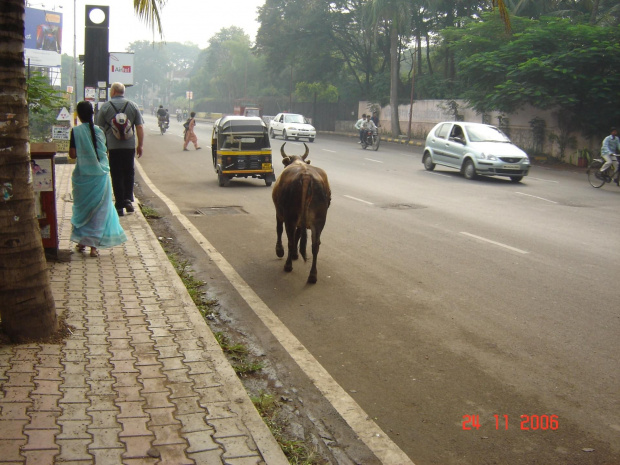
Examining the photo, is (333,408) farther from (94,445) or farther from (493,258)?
(493,258)

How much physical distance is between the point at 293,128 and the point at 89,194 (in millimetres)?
30437

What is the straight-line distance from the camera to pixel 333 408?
4223mm

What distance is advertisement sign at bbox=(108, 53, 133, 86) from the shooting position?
22031mm

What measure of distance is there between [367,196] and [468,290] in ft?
25.4

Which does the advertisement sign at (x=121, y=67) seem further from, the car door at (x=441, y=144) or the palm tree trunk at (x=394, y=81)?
the palm tree trunk at (x=394, y=81)

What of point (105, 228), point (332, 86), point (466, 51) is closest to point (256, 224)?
point (105, 228)

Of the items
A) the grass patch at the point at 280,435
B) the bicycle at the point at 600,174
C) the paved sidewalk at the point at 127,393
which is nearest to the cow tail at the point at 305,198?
the paved sidewalk at the point at 127,393

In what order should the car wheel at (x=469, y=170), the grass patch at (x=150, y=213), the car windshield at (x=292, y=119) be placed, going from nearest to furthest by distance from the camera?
the grass patch at (x=150, y=213), the car wheel at (x=469, y=170), the car windshield at (x=292, y=119)

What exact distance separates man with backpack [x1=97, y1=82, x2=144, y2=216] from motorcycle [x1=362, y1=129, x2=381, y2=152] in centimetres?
2161

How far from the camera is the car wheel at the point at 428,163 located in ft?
71.4

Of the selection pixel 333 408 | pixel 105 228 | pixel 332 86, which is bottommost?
pixel 333 408

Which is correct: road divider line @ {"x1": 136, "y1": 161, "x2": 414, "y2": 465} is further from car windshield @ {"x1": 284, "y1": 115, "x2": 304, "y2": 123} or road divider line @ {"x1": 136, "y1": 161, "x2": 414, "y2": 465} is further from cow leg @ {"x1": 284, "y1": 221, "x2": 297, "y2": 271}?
car windshield @ {"x1": 284, "y1": 115, "x2": 304, "y2": 123}
